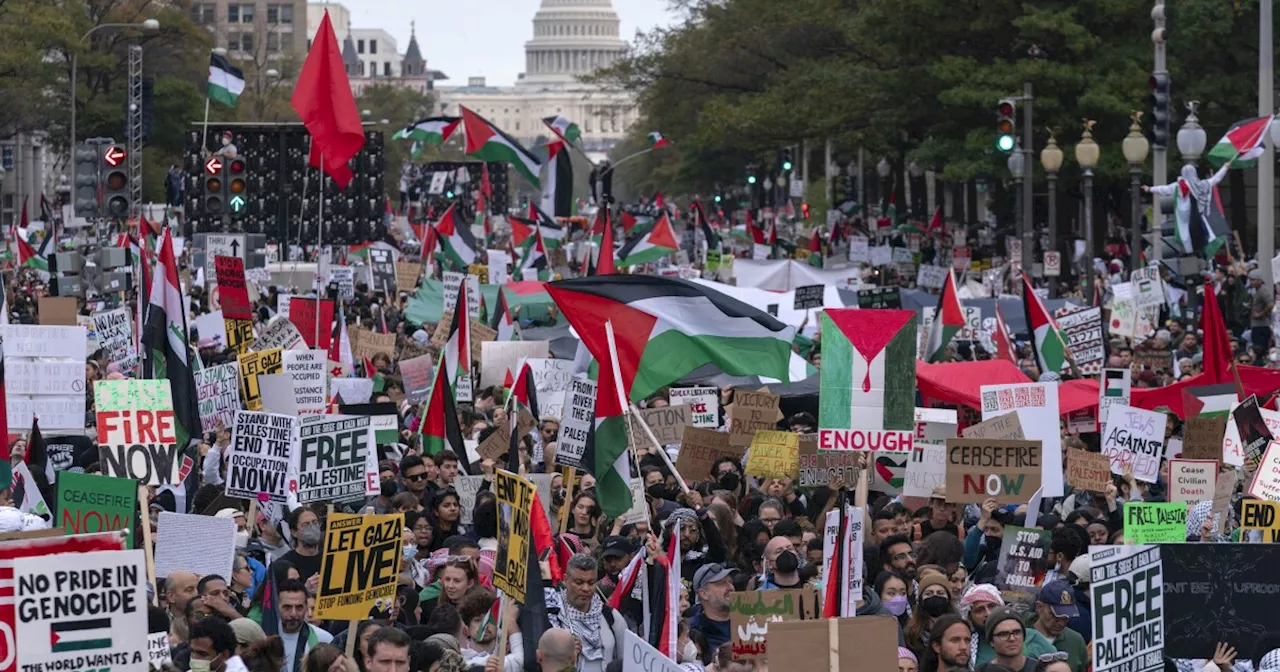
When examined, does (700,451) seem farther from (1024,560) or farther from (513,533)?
(513,533)

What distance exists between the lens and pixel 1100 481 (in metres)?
14.6

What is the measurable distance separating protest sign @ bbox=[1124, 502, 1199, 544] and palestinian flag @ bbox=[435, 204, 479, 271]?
26.7m

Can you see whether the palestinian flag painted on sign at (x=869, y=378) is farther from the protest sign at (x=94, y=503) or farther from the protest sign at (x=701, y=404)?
the protest sign at (x=701, y=404)

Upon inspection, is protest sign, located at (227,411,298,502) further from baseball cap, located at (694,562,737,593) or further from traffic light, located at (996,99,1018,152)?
traffic light, located at (996,99,1018,152)

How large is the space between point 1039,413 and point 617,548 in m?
4.55

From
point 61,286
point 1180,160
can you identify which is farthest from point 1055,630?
point 1180,160

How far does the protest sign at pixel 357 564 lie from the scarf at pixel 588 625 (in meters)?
0.81

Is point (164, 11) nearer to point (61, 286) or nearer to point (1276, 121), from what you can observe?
point (61, 286)

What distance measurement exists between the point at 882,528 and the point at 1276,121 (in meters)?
13.1

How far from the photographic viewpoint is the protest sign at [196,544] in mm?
10836

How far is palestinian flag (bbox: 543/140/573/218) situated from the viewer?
47.9 meters

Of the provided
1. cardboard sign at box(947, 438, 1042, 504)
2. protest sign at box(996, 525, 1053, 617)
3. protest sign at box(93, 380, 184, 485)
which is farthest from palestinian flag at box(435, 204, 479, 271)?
protest sign at box(996, 525, 1053, 617)

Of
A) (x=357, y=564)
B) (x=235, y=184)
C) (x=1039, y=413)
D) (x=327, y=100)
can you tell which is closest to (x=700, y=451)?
(x=1039, y=413)

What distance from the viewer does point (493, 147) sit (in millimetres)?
37906
